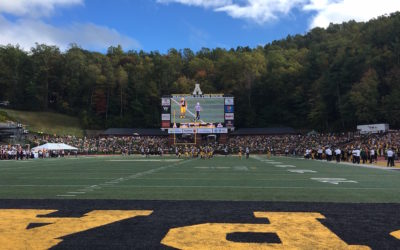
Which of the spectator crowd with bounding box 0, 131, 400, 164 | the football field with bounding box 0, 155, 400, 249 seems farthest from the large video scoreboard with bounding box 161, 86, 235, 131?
the football field with bounding box 0, 155, 400, 249

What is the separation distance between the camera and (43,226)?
5.18 meters

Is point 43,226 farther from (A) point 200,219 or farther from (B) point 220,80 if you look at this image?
(B) point 220,80

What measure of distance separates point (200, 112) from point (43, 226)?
4987 cm

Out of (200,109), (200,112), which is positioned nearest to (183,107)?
(200,109)

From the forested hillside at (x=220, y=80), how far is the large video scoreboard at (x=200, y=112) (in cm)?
2305

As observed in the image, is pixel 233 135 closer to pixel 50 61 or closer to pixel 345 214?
pixel 50 61

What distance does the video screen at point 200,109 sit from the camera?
5474 centimetres

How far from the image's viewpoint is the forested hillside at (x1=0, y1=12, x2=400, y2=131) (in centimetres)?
6731

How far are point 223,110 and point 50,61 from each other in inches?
2299

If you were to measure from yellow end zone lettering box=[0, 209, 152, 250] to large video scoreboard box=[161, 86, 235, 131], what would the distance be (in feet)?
157

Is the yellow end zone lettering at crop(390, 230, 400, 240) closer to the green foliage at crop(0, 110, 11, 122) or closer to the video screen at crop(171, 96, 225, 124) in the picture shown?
the video screen at crop(171, 96, 225, 124)

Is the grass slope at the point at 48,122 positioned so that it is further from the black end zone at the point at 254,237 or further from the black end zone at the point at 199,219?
the black end zone at the point at 254,237

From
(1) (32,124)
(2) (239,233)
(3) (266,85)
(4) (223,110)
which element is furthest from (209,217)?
(3) (266,85)

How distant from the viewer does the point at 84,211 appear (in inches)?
248
